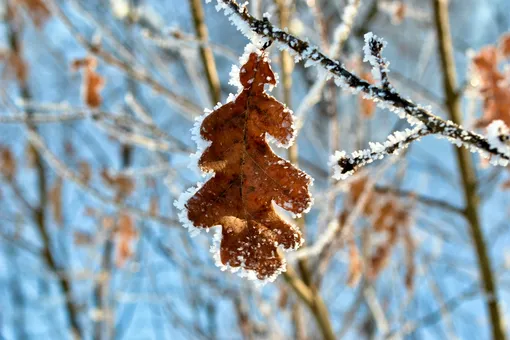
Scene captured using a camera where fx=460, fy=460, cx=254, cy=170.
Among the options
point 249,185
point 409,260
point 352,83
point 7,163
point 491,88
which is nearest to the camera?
point 352,83

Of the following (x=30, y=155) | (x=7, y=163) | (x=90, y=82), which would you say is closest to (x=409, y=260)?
(x=90, y=82)

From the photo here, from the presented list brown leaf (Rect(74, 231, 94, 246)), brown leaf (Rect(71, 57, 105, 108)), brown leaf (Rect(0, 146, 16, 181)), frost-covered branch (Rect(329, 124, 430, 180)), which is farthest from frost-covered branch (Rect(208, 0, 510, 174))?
brown leaf (Rect(74, 231, 94, 246))

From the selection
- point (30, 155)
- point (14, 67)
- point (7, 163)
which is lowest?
point (7, 163)

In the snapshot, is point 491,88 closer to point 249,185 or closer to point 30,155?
point 249,185

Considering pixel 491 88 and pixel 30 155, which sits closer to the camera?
pixel 491 88

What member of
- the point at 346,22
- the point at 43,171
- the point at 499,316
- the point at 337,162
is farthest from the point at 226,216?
the point at 43,171

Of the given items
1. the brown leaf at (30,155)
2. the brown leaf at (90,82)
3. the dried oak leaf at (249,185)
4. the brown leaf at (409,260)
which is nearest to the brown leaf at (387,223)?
the brown leaf at (409,260)

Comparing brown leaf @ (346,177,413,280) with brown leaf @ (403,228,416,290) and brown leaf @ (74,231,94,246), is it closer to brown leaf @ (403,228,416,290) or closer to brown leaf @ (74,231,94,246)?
brown leaf @ (403,228,416,290)

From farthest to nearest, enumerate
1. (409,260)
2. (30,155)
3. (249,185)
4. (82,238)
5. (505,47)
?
(30,155) < (82,238) < (409,260) < (505,47) < (249,185)
